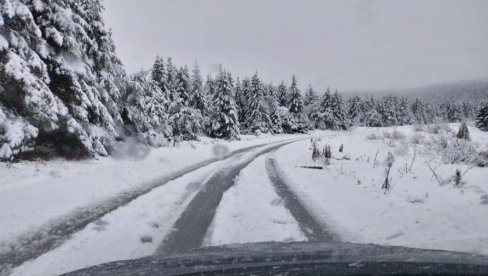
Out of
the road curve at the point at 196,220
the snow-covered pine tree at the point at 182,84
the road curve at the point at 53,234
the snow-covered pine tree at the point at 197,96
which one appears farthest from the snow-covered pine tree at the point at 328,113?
the road curve at the point at 53,234

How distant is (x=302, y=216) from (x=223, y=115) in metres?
35.2

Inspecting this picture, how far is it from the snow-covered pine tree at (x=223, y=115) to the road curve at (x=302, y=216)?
30.4m

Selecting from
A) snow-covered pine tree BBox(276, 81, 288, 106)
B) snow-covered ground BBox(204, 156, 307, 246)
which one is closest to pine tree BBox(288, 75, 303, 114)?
snow-covered pine tree BBox(276, 81, 288, 106)

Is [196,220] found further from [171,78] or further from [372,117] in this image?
[372,117]

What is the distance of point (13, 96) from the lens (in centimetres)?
1023

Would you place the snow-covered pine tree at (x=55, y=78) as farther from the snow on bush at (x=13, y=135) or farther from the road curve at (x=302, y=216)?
the road curve at (x=302, y=216)

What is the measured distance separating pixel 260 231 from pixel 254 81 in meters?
48.7

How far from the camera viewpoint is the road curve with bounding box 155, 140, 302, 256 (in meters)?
4.52

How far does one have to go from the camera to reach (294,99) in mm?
62281

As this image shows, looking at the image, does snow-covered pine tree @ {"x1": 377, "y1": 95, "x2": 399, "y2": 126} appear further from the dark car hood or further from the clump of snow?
the dark car hood

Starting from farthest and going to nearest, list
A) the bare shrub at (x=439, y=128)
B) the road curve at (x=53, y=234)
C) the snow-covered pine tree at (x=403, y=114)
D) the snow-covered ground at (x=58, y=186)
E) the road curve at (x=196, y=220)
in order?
the snow-covered pine tree at (x=403, y=114), the bare shrub at (x=439, y=128), the snow-covered ground at (x=58, y=186), the road curve at (x=196, y=220), the road curve at (x=53, y=234)

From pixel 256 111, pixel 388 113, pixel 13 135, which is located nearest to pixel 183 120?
pixel 256 111

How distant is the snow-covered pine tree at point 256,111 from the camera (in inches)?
2059

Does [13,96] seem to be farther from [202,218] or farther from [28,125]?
[202,218]
